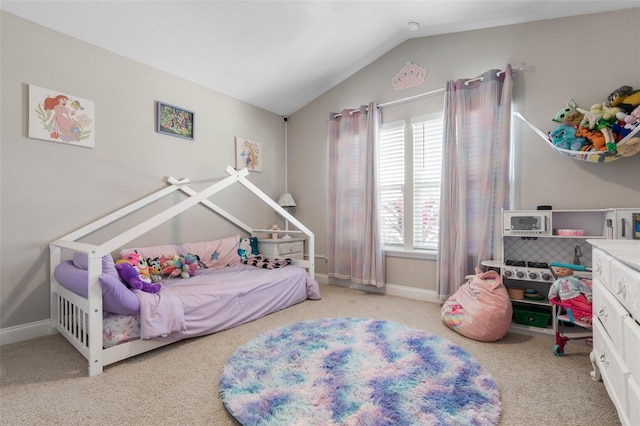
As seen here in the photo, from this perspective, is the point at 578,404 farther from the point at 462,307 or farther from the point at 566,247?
the point at 566,247

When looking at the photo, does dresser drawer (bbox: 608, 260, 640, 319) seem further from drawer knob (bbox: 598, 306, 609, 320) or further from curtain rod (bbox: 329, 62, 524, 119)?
curtain rod (bbox: 329, 62, 524, 119)

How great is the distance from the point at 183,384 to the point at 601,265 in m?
2.33

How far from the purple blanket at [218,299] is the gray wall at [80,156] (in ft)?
2.94

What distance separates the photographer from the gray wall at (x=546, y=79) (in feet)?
7.70

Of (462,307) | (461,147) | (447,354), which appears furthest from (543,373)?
(461,147)

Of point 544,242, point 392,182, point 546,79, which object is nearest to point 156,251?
point 392,182

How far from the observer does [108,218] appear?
2695 millimetres

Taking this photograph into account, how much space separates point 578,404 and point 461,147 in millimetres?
2177

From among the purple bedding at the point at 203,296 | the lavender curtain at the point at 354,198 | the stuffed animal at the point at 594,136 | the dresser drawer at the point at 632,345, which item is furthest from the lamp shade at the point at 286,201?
the dresser drawer at the point at 632,345

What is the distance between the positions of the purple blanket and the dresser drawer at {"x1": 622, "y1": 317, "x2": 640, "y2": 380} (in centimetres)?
237

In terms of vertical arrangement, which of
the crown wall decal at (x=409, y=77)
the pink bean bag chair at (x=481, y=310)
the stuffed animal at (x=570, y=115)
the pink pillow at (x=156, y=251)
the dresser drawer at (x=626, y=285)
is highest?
the crown wall decal at (x=409, y=77)

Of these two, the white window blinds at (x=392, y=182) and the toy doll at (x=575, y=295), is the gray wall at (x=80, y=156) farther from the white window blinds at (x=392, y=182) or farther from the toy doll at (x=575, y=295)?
the toy doll at (x=575, y=295)

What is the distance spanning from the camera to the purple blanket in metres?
2.05

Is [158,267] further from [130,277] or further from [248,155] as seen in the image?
[248,155]
